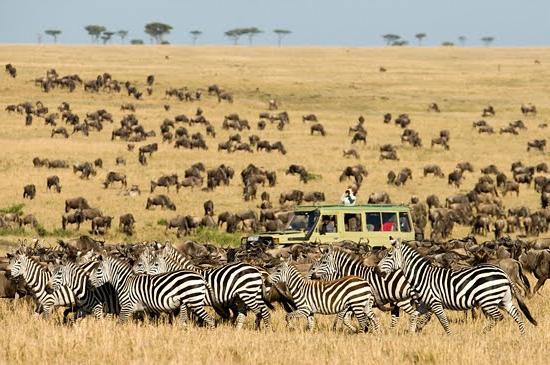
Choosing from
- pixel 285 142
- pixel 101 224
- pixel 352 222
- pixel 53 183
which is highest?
pixel 352 222

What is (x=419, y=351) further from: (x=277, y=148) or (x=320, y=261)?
(x=277, y=148)

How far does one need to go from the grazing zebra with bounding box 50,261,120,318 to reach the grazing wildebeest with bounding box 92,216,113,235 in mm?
22267

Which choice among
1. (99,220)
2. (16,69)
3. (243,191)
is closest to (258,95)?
(16,69)

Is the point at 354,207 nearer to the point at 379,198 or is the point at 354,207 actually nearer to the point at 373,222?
the point at 373,222

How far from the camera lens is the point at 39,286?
1816cm

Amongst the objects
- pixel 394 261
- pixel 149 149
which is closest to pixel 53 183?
pixel 149 149

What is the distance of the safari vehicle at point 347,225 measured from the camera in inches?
996

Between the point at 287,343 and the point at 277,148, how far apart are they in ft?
147

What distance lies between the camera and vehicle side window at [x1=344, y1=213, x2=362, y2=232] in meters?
25.6

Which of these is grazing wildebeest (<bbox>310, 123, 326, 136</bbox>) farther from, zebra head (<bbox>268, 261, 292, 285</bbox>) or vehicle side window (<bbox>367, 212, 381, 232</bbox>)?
zebra head (<bbox>268, 261, 292, 285</bbox>)

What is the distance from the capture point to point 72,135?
6197 cm

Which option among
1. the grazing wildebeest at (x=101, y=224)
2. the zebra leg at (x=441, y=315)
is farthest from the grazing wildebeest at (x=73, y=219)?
the zebra leg at (x=441, y=315)

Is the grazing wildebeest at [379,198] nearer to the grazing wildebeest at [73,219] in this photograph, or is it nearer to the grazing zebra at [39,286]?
the grazing wildebeest at [73,219]

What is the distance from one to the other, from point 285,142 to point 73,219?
2347cm
